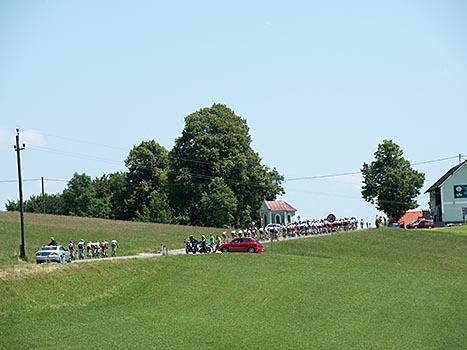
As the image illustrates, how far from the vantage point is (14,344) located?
33688 millimetres

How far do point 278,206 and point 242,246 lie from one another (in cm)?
4546

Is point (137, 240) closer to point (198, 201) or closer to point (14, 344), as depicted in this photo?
point (198, 201)

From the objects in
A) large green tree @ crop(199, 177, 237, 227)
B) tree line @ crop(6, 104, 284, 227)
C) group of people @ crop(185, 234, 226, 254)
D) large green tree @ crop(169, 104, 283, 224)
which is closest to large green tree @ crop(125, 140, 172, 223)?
tree line @ crop(6, 104, 284, 227)

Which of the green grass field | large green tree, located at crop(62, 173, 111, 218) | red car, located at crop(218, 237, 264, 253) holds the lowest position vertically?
the green grass field

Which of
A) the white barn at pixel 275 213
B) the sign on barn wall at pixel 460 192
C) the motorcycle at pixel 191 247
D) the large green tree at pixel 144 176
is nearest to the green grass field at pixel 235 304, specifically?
the motorcycle at pixel 191 247

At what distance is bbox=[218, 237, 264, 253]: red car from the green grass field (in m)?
2.15

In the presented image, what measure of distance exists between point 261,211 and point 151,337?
74.1 metres

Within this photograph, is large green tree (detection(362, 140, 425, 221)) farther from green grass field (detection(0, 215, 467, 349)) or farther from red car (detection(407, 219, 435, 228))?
green grass field (detection(0, 215, 467, 349))

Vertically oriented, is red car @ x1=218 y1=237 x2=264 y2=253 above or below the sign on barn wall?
below

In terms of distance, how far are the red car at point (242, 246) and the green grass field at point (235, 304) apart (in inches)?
84.6

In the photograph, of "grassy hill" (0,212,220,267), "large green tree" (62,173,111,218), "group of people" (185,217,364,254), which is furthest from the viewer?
Result: "large green tree" (62,173,111,218)

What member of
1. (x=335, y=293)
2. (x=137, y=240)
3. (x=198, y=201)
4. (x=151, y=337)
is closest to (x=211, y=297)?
(x=335, y=293)

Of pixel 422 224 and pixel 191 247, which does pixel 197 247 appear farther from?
pixel 422 224

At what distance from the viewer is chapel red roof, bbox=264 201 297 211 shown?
10812 centimetres
